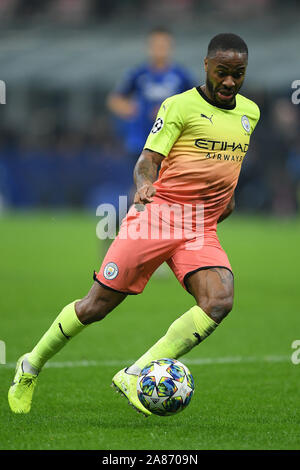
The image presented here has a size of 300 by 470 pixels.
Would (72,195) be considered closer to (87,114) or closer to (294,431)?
(87,114)

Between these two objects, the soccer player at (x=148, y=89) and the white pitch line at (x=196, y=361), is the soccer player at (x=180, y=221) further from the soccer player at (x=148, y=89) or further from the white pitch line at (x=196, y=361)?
the soccer player at (x=148, y=89)

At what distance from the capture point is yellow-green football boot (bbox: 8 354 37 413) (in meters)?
5.86

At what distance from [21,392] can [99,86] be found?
25709 millimetres

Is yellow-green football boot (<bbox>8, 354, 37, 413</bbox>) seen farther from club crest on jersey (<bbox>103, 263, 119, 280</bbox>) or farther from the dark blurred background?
the dark blurred background

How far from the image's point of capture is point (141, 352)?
8039mm

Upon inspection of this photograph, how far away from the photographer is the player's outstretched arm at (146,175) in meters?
5.45

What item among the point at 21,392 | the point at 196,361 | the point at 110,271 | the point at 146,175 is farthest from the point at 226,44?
the point at 196,361

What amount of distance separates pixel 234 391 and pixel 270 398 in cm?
33

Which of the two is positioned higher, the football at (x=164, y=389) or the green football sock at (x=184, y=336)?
the green football sock at (x=184, y=336)

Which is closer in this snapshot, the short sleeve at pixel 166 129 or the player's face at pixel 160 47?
the short sleeve at pixel 166 129

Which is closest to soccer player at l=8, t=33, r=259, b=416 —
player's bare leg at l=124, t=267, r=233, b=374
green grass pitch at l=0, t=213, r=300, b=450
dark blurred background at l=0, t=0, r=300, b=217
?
player's bare leg at l=124, t=267, r=233, b=374

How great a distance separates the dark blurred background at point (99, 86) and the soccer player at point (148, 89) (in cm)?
1036

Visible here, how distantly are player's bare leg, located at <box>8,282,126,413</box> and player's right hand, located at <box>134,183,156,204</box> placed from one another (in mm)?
689

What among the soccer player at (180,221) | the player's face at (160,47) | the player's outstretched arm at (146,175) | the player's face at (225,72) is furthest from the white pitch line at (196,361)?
the player's face at (160,47)
